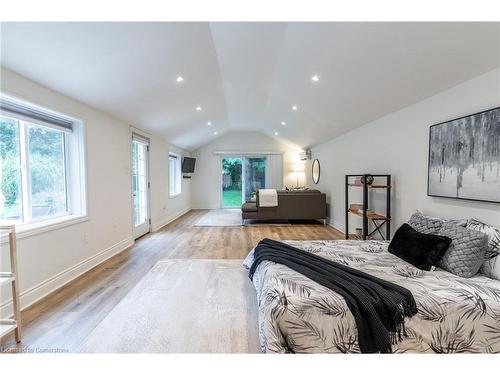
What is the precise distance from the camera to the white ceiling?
6.33ft

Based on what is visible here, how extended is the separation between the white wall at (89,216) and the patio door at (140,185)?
1.43 feet

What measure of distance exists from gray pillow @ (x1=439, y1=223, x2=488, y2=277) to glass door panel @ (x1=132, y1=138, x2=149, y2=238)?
14.8 ft

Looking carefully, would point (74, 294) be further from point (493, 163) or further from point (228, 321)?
point (493, 163)

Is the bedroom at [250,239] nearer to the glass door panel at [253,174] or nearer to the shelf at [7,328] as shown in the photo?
the shelf at [7,328]

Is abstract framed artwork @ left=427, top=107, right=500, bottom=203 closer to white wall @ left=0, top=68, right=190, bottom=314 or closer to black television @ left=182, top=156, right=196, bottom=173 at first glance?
white wall @ left=0, top=68, right=190, bottom=314

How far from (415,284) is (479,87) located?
5.91 ft

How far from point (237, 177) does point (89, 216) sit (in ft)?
20.0

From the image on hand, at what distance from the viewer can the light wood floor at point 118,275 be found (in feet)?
5.99

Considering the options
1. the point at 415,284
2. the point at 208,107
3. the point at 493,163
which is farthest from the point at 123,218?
the point at 493,163

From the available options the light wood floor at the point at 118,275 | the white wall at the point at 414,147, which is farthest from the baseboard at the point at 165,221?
the white wall at the point at 414,147

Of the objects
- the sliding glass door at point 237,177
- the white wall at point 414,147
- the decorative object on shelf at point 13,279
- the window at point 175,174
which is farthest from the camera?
the sliding glass door at point 237,177

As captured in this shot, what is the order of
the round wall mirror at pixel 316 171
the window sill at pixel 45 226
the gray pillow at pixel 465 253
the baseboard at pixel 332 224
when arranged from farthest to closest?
the round wall mirror at pixel 316 171 → the baseboard at pixel 332 224 → the window sill at pixel 45 226 → the gray pillow at pixel 465 253

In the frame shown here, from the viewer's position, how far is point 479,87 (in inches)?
84.3
